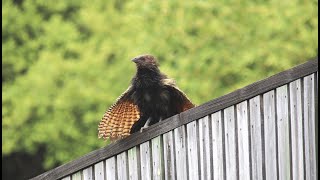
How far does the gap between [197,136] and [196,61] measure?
39.0 feet

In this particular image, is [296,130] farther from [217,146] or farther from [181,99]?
[181,99]

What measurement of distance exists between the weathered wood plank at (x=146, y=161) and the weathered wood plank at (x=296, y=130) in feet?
3.48

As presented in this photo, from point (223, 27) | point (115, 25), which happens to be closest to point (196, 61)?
point (223, 27)

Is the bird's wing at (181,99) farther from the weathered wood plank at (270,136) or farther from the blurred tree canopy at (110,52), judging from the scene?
the blurred tree canopy at (110,52)

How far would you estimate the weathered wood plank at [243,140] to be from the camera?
23.5 feet

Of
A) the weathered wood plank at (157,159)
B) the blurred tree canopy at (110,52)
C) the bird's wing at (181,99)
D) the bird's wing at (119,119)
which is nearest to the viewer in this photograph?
the weathered wood plank at (157,159)

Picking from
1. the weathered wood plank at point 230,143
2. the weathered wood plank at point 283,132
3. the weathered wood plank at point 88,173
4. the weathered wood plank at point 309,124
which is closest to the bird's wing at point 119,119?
the weathered wood plank at point 88,173

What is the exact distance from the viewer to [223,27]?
19047 millimetres

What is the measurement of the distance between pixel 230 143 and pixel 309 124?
58cm

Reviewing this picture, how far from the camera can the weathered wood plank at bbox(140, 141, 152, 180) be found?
7.45m

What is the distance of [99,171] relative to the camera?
7582 millimetres

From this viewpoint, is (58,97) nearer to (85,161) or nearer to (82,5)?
(82,5)

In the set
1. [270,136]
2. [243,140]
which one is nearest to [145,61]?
[243,140]

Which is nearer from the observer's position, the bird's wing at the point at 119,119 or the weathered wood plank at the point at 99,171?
the weathered wood plank at the point at 99,171
